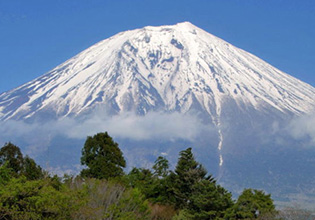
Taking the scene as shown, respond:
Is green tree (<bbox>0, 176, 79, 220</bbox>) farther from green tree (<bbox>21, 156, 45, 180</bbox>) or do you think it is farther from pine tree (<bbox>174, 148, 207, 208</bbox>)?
pine tree (<bbox>174, 148, 207, 208</bbox>)

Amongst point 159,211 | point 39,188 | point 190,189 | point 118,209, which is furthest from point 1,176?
point 190,189

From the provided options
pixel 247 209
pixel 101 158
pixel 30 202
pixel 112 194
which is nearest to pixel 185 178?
pixel 101 158

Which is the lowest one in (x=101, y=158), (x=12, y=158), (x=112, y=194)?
(x=112, y=194)

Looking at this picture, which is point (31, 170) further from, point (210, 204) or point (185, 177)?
point (210, 204)

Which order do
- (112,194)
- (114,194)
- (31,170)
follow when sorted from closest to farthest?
1. (112,194)
2. (114,194)
3. (31,170)

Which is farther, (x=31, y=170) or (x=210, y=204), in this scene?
(x=31, y=170)

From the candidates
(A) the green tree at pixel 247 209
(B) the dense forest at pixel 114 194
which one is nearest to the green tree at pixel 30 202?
(B) the dense forest at pixel 114 194

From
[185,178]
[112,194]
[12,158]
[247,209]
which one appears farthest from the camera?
[185,178]

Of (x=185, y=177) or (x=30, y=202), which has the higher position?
(x=185, y=177)
